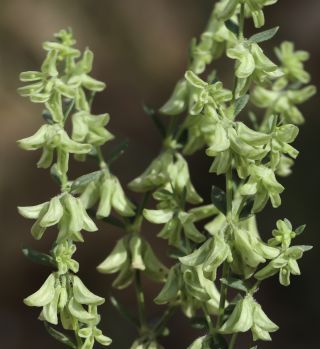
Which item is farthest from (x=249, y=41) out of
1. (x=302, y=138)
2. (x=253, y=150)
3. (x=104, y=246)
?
(x=104, y=246)

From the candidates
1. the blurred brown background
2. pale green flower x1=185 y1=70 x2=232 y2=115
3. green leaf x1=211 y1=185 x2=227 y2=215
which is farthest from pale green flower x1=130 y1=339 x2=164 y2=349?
the blurred brown background

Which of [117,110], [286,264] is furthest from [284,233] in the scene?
[117,110]

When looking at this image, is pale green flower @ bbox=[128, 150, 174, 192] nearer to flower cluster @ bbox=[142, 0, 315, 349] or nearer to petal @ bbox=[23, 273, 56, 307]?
flower cluster @ bbox=[142, 0, 315, 349]

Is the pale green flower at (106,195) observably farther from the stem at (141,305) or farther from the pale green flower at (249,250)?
the pale green flower at (249,250)

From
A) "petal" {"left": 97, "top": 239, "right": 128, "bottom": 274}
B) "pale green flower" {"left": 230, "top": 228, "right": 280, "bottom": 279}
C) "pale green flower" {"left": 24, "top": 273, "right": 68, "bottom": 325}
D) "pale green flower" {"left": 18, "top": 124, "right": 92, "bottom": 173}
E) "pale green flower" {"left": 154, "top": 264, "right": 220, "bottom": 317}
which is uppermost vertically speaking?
"pale green flower" {"left": 18, "top": 124, "right": 92, "bottom": 173}

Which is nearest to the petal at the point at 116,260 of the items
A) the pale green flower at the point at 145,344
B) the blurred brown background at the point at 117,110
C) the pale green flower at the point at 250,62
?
the pale green flower at the point at 145,344
